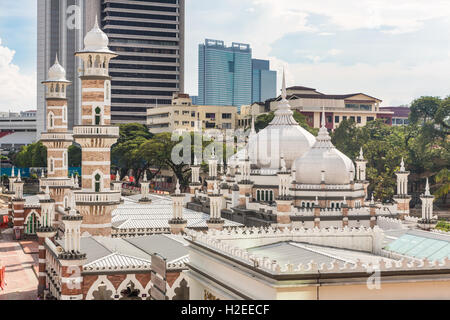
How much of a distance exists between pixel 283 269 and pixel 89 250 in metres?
17.7

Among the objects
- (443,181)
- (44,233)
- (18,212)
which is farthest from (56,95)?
(443,181)

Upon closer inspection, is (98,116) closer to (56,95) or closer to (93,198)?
(93,198)

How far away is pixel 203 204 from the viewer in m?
58.4

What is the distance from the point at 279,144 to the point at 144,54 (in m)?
96.4

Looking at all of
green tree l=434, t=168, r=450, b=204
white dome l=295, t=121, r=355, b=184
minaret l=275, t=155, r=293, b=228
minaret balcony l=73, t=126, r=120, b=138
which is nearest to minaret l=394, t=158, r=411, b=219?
white dome l=295, t=121, r=355, b=184

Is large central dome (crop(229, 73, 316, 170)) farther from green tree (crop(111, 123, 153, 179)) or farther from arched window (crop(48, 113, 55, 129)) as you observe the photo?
Answer: green tree (crop(111, 123, 153, 179))

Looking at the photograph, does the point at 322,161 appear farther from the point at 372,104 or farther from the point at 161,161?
the point at 372,104

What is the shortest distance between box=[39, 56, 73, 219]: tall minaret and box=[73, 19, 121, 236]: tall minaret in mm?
15933

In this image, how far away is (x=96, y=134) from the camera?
146 ft

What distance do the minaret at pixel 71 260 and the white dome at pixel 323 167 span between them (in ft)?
69.5

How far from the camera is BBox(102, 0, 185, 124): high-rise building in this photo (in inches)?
5728

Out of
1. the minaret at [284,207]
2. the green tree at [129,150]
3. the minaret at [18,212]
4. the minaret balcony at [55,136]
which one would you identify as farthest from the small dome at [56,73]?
the green tree at [129,150]

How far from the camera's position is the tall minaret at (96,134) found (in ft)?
146
